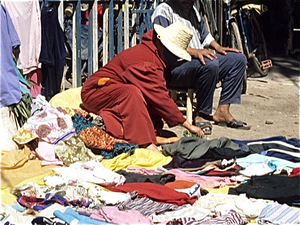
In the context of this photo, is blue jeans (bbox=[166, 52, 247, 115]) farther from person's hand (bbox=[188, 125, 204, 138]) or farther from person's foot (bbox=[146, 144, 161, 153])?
person's foot (bbox=[146, 144, 161, 153])

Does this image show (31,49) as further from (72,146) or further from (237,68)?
(237,68)

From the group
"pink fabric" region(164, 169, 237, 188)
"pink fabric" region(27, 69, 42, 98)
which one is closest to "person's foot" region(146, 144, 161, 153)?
"pink fabric" region(164, 169, 237, 188)

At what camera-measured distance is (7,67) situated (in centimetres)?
521

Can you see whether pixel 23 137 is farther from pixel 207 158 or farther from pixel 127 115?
pixel 207 158

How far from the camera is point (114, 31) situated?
763 cm

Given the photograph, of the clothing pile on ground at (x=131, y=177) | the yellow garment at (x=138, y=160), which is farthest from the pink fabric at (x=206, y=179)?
the yellow garment at (x=138, y=160)

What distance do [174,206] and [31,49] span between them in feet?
7.80

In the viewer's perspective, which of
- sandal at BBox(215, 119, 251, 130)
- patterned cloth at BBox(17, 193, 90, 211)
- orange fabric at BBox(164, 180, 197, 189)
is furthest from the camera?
sandal at BBox(215, 119, 251, 130)

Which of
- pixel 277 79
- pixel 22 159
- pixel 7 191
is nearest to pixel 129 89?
A: pixel 22 159

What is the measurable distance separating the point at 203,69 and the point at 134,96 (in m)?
0.96

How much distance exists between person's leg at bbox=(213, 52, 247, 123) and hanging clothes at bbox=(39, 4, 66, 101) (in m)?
1.71

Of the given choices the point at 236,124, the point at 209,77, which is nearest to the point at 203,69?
the point at 209,77

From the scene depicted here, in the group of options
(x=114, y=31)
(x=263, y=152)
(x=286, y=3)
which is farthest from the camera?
(x=286, y=3)

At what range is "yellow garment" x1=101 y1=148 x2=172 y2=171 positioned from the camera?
197 inches
